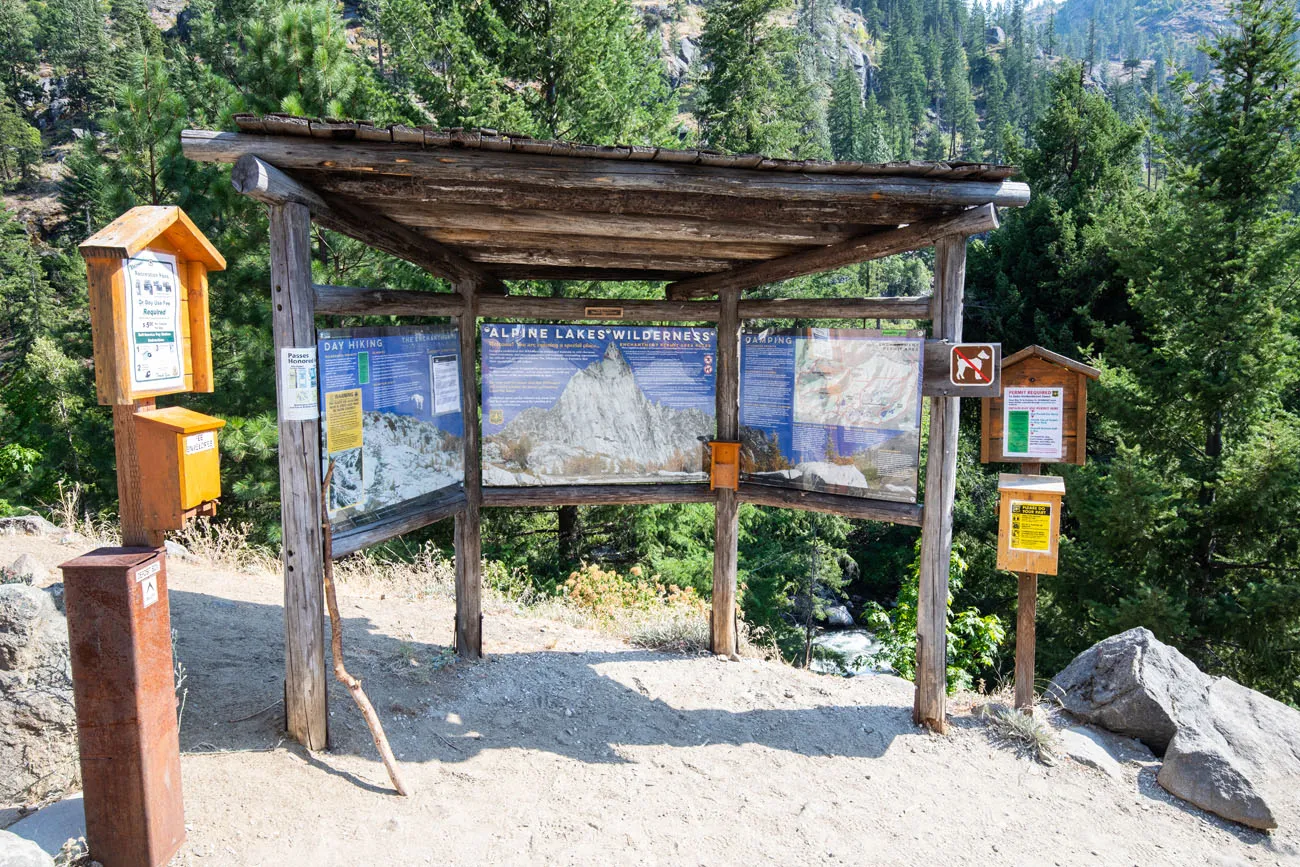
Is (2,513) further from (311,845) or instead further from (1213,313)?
(1213,313)

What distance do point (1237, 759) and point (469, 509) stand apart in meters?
4.70

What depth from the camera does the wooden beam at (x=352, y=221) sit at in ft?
10.7

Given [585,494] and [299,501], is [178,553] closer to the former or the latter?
[585,494]

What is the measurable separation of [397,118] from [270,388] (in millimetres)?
4484

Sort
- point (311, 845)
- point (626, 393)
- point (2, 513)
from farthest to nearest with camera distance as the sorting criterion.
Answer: point (2, 513)
point (626, 393)
point (311, 845)

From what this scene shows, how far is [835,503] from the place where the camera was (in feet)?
16.2

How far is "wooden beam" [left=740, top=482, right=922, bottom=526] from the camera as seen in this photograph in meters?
4.70

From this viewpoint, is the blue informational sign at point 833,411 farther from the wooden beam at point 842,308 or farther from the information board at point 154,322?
the information board at point 154,322

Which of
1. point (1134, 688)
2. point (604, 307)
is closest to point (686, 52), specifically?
point (604, 307)

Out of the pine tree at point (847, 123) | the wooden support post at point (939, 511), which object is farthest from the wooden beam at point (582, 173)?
the pine tree at point (847, 123)

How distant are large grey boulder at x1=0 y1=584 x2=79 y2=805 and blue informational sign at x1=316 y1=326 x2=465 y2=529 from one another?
1442 millimetres

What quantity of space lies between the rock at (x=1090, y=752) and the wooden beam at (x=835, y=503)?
59.1 inches

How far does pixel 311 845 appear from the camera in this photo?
312 cm

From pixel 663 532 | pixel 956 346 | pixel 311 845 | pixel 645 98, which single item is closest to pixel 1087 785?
pixel 956 346
